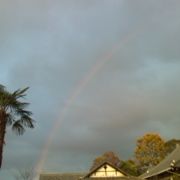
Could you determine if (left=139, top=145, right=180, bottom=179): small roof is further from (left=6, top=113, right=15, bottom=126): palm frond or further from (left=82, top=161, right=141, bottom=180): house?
(left=6, top=113, right=15, bottom=126): palm frond

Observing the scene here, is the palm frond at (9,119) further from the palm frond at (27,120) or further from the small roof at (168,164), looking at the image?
the small roof at (168,164)

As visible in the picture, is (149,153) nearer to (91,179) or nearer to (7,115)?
(91,179)

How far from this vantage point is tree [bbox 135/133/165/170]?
305 ft

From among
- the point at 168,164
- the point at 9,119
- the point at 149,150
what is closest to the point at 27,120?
the point at 9,119

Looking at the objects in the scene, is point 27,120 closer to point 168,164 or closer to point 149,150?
point 168,164

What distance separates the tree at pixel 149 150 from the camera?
93.0m

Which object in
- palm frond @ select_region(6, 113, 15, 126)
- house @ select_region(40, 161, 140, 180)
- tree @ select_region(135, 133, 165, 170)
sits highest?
tree @ select_region(135, 133, 165, 170)

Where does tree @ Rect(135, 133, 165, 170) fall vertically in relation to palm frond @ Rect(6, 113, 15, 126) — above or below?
above

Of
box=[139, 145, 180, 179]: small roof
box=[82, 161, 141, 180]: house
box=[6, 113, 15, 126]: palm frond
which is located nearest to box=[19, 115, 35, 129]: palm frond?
box=[6, 113, 15, 126]: palm frond

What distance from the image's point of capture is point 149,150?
93.6 meters

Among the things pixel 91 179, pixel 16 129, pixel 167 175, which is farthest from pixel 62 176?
pixel 16 129

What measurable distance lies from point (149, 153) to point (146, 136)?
3923mm

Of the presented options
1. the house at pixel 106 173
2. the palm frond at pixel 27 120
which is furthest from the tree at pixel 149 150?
the palm frond at pixel 27 120

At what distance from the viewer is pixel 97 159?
3920 inches
